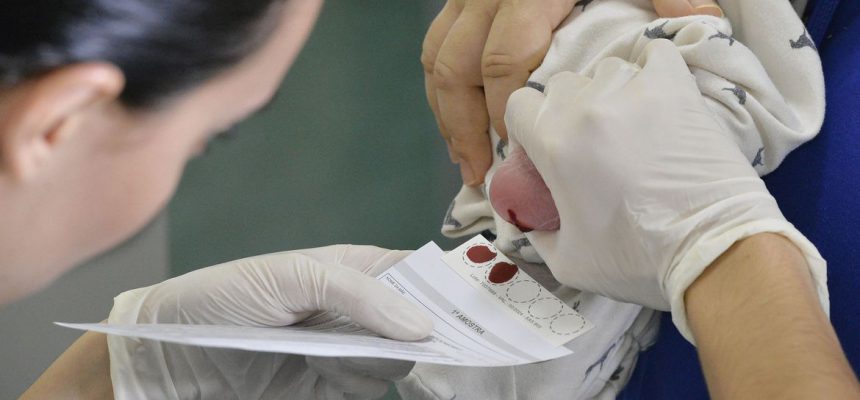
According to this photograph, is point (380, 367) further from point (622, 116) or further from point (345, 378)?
point (622, 116)

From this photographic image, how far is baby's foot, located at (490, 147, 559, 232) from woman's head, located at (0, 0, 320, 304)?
35cm

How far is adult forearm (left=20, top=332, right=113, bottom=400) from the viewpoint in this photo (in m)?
0.93

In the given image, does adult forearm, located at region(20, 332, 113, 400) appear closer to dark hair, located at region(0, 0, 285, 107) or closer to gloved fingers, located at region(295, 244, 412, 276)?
gloved fingers, located at region(295, 244, 412, 276)

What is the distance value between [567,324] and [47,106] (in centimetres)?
56

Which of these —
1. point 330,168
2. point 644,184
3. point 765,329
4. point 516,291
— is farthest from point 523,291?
point 330,168

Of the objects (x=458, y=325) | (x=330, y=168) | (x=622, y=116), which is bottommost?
(x=330, y=168)

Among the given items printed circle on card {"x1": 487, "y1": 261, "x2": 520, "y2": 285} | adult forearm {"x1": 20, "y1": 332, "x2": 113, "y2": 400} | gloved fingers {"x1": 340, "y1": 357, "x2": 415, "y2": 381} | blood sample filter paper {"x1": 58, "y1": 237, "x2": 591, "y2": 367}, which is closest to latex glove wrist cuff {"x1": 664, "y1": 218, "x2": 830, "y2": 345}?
blood sample filter paper {"x1": 58, "y1": 237, "x2": 591, "y2": 367}

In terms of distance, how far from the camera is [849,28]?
89cm

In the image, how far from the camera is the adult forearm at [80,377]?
0.93m

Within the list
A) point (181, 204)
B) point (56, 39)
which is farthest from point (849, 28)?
point (181, 204)

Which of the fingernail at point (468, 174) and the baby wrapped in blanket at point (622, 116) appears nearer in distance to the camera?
the baby wrapped in blanket at point (622, 116)

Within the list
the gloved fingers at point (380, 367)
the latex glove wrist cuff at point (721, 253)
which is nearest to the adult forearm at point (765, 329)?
the latex glove wrist cuff at point (721, 253)

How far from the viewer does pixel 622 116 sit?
80 cm

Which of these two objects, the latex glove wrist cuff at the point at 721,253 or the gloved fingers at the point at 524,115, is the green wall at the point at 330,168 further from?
the latex glove wrist cuff at the point at 721,253
